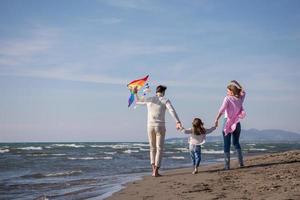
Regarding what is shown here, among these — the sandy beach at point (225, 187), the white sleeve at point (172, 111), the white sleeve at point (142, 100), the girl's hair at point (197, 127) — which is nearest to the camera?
the sandy beach at point (225, 187)

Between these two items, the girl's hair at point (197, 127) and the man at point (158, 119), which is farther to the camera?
the girl's hair at point (197, 127)

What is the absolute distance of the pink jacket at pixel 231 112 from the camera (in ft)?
28.8

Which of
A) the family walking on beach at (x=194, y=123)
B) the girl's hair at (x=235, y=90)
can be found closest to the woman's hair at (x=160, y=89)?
the family walking on beach at (x=194, y=123)

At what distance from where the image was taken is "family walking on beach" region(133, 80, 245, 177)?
8.45 m

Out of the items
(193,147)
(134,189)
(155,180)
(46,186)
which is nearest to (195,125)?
(193,147)

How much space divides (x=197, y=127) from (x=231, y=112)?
0.80 metres

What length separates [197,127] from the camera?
905cm

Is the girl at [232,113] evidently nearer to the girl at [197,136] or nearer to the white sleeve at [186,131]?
the girl at [197,136]

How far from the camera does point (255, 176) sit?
7.18m

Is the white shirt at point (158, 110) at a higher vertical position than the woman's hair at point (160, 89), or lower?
lower

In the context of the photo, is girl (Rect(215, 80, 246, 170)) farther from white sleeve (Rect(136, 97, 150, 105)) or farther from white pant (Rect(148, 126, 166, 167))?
white sleeve (Rect(136, 97, 150, 105))

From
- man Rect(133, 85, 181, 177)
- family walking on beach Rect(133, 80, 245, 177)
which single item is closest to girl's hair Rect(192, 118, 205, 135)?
family walking on beach Rect(133, 80, 245, 177)

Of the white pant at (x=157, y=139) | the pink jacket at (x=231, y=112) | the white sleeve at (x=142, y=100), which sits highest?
the white sleeve at (x=142, y=100)

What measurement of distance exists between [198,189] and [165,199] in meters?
0.78
